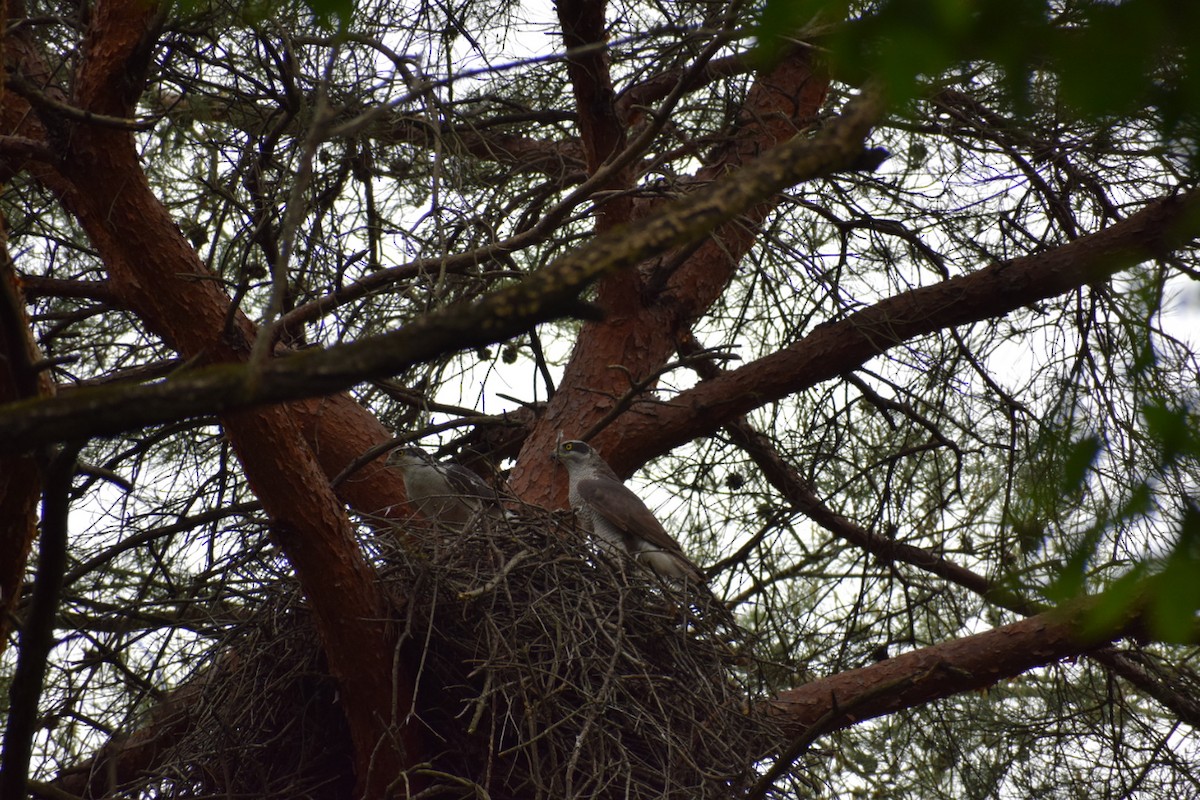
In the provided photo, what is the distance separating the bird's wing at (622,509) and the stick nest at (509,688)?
1.08 metres

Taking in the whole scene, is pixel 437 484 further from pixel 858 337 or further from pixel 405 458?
pixel 858 337

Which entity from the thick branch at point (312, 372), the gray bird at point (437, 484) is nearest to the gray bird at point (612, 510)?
the gray bird at point (437, 484)

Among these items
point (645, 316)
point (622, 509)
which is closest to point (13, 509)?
point (622, 509)

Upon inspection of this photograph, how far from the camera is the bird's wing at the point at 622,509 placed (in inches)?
208

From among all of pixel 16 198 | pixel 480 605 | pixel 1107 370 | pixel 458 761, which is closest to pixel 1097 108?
pixel 480 605

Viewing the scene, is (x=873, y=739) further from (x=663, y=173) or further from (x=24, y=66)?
(x=24, y=66)

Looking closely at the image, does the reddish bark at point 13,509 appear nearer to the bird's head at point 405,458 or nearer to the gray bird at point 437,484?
the gray bird at point 437,484

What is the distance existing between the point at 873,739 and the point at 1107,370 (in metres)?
2.50

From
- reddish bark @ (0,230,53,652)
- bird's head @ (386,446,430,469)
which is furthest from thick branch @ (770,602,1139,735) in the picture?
reddish bark @ (0,230,53,652)

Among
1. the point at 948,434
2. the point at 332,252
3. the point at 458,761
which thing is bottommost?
the point at 458,761

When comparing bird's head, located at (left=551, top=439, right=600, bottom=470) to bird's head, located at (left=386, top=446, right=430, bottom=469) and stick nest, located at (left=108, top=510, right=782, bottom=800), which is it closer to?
bird's head, located at (left=386, top=446, right=430, bottom=469)

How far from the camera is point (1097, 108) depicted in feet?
4.88

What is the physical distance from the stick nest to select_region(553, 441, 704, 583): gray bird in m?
1.08

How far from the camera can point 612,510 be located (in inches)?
209
